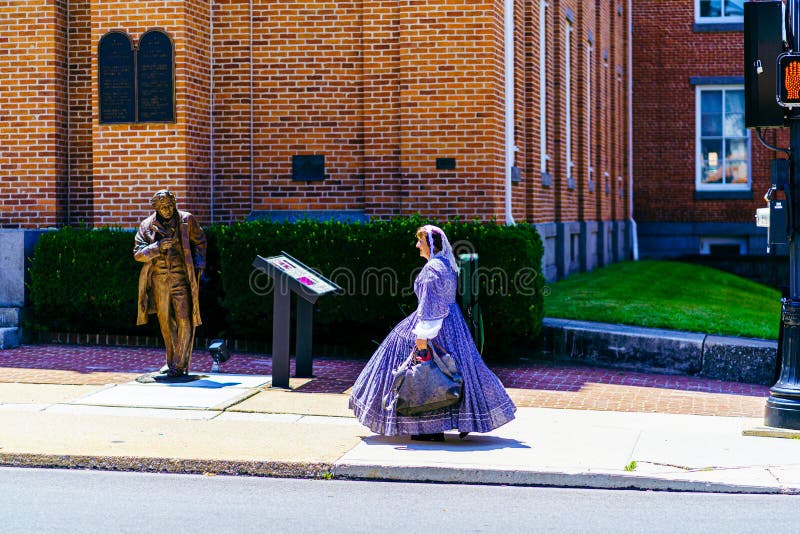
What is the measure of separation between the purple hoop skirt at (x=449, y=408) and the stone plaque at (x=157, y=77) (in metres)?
6.33

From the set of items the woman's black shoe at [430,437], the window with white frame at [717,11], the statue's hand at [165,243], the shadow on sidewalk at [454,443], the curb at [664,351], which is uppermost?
the window with white frame at [717,11]

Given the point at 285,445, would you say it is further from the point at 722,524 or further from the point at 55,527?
the point at 722,524

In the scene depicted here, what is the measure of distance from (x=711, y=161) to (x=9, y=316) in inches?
797

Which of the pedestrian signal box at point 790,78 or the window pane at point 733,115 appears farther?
the window pane at point 733,115

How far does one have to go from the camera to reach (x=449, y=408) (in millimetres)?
8336

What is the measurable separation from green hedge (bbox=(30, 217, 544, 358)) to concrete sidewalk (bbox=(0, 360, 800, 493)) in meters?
2.15

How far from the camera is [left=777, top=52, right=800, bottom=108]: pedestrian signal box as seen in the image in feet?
29.4

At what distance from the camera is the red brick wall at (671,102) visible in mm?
28562

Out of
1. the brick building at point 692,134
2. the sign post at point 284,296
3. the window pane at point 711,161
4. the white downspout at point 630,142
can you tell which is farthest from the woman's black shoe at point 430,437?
the window pane at point 711,161

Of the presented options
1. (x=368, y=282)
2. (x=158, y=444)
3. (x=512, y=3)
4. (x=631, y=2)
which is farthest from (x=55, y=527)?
(x=631, y=2)

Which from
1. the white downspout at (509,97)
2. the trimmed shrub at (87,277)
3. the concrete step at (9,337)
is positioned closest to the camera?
the trimmed shrub at (87,277)

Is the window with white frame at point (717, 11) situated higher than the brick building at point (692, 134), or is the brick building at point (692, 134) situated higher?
the window with white frame at point (717, 11)

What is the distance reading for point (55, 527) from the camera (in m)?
6.20

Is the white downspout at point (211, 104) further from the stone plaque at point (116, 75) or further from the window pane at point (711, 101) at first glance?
the window pane at point (711, 101)
